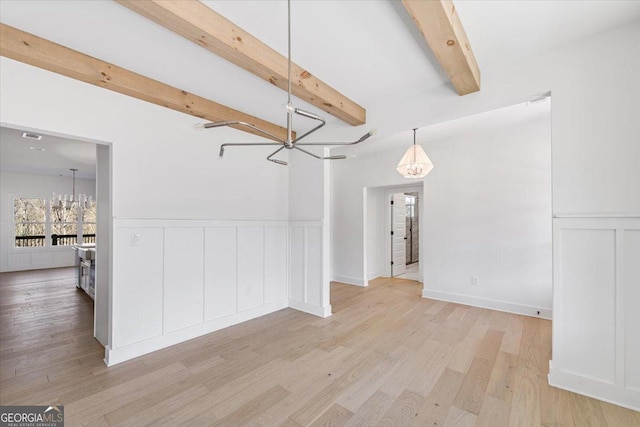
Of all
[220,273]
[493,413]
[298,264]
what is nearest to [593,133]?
[493,413]

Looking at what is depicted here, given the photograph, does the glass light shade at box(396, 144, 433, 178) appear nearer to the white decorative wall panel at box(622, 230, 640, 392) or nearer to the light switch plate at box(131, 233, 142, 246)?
the white decorative wall panel at box(622, 230, 640, 392)

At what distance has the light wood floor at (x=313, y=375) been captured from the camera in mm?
1886

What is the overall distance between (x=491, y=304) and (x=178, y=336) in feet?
14.1

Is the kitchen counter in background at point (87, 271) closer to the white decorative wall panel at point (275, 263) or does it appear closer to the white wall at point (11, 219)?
the white decorative wall panel at point (275, 263)

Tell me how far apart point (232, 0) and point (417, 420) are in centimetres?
297

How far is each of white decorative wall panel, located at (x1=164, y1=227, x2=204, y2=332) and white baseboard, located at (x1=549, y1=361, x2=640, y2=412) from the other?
3432 millimetres

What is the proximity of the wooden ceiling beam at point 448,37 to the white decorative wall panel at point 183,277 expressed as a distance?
2.89m

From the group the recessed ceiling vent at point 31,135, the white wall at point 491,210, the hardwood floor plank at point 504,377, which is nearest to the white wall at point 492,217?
the white wall at point 491,210

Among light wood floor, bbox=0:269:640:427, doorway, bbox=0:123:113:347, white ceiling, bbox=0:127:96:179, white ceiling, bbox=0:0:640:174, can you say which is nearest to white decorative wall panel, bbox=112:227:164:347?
light wood floor, bbox=0:269:640:427

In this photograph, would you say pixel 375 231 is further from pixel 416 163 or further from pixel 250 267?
pixel 250 267

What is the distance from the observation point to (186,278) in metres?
3.12

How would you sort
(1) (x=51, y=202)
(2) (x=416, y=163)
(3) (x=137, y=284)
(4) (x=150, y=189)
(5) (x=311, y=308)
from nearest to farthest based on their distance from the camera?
1. (3) (x=137, y=284)
2. (4) (x=150, y=189)
3. (5) (x=311, y=308)
4. (2) (x=416, y=163)
5. (1) (x=51, y=202)

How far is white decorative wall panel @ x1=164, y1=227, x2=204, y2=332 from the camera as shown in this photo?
2977mm

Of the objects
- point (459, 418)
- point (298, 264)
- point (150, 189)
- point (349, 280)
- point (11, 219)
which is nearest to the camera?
point (459, 418)
